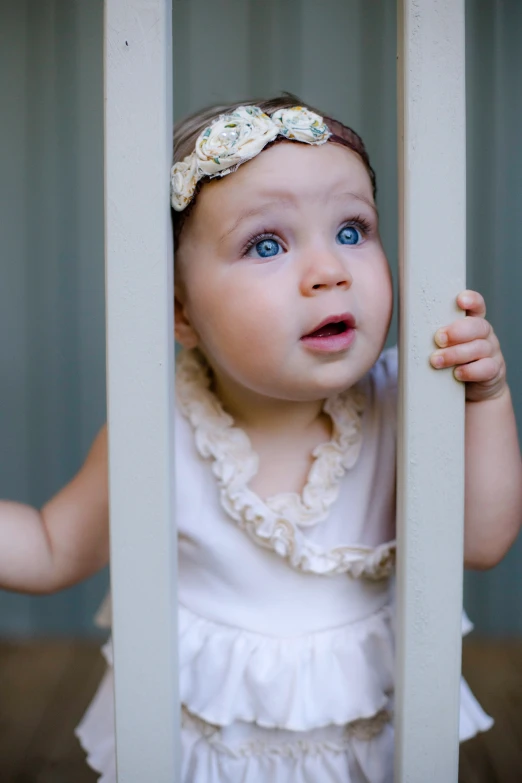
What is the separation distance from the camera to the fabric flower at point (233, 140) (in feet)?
2.68

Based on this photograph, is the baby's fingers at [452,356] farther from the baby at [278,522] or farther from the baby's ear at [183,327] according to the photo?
the baby's ear at [183,327]

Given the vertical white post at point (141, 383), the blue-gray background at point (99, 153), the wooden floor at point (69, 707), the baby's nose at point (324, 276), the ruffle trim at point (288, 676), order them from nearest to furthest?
the vertical white post at point (141, 383), the baby's nose at point (324, 276), the ruffle trim at point (288, 676), the wooden floor at point (69, 707), the blue-gray background at point (99, 153)

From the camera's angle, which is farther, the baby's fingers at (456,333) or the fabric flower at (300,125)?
the fabric flower at (300,125)

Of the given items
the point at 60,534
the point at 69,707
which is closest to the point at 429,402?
the point at 60,534

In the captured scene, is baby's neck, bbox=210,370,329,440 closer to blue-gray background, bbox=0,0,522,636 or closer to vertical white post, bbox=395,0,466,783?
vertical white post, bbox=395,0,466,783

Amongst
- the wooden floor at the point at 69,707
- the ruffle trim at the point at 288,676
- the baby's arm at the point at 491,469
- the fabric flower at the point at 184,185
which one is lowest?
the wooden floor at the point at 69,707

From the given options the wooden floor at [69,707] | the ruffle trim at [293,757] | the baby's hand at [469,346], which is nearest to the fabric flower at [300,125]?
the baby's hand at [469,346]

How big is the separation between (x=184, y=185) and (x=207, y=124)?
0.44 ft

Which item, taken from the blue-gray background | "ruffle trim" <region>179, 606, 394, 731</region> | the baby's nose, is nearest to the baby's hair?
the baby's nose

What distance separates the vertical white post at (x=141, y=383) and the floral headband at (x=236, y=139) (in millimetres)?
116

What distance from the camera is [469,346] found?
0.73 m

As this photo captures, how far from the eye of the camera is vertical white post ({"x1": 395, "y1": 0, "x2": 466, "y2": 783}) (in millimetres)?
699

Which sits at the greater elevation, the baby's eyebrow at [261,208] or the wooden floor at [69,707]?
the baby's eyebrow at [261,208]

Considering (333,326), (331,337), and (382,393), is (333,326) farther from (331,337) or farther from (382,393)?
(382,393)
